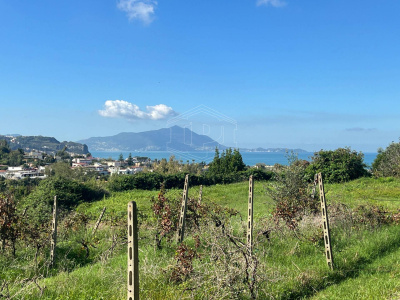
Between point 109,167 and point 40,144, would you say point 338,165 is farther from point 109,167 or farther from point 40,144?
point 40,144

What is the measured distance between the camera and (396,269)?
5.76 m

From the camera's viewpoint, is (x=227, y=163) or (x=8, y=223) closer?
(x=8, y=223)

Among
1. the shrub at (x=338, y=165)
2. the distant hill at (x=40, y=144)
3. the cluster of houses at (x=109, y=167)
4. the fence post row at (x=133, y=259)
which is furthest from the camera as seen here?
the distant hill at (x=40, y=144)

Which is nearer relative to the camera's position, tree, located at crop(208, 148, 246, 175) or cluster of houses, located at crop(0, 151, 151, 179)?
tree, located at crop(208, 148, 246, 175)

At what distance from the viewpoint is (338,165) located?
910 inches

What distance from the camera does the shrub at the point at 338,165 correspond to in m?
22.8

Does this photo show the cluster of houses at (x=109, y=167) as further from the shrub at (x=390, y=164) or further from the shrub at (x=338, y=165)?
the shrub at (x=390, y=164)

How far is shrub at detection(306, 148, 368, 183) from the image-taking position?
22828mm

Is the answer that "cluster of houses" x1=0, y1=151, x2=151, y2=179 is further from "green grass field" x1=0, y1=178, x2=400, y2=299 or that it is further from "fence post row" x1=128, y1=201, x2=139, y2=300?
"fence post row" x1=128, y1=201, x2=139, y2=300

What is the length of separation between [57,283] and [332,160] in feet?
72.1

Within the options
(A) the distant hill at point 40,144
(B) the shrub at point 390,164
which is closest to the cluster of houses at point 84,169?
(B) the shrub at point 390,164

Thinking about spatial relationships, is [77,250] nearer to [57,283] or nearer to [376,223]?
[57,283]

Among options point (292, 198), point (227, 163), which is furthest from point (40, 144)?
point (292, 198)

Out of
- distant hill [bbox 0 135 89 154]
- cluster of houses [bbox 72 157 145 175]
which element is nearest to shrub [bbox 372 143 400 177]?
cluster of houses [bbox 72 157 145 175]
